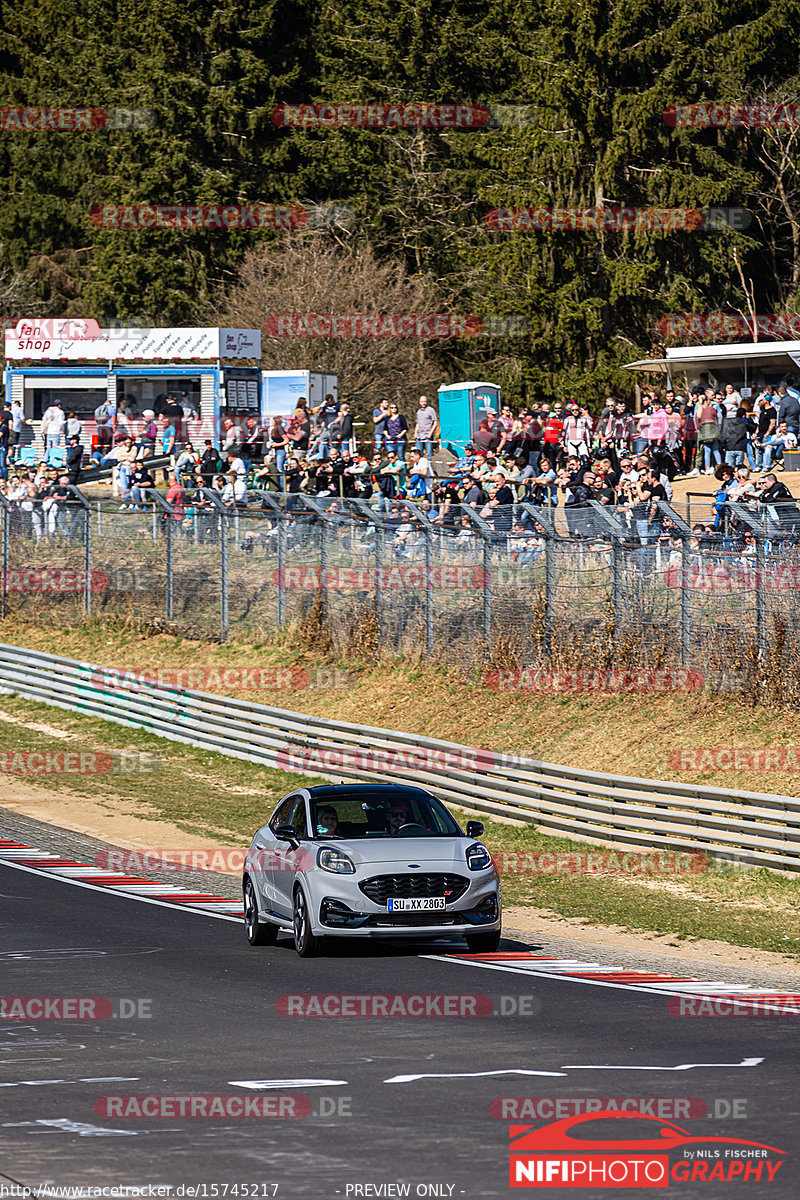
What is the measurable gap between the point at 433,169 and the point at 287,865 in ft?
181

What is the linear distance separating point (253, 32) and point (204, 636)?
42.8 metres

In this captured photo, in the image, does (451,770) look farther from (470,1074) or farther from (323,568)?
(470,1074)

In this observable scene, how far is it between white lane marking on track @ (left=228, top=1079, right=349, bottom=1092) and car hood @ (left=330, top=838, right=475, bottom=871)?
179 inches

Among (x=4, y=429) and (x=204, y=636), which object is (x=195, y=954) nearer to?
(x=204, y=636)

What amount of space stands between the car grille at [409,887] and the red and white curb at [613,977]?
0.72 meters

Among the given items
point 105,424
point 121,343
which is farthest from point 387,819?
point 121,343

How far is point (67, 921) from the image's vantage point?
1667 centimetres

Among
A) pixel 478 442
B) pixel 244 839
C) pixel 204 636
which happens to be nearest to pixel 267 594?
pixel 204 636

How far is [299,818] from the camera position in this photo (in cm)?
1545

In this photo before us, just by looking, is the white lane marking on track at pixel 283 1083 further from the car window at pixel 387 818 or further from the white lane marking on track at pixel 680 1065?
the car window at pixel 387 818

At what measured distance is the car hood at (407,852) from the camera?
1417 centimetres

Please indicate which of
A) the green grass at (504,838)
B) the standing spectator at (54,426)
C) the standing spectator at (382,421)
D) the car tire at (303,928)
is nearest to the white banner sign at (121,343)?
the standing spectator at (54,426)

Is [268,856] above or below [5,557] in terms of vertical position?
below

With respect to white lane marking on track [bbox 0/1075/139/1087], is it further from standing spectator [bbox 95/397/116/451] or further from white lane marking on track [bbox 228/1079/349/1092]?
standing spectator [bbox 95/397/116/451]
